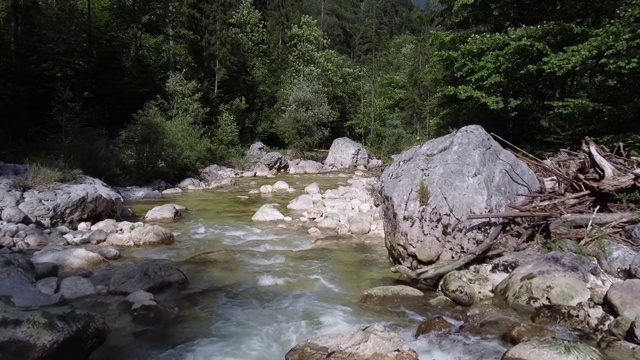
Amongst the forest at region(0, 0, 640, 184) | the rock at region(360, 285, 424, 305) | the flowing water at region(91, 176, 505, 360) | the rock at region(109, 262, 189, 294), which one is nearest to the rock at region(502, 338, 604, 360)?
the flowing water at region(91, 176, 505, 360)

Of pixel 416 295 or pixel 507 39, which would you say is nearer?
pixel 416 295

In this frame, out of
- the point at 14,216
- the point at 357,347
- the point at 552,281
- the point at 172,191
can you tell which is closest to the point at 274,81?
the point at 172,191

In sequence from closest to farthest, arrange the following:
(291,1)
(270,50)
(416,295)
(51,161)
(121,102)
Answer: (416,295) < (51,161) < (121,102) < (270,50) < (291,1)

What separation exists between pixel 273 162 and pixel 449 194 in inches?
820

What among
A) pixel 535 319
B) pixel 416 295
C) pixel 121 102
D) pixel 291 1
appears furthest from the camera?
pixel 291 1

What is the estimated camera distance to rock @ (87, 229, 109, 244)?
11359mm

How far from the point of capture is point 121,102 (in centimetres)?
2769

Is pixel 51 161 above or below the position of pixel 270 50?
below

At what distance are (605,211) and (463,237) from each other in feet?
8.96

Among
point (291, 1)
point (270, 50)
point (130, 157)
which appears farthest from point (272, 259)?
point (291, 1)

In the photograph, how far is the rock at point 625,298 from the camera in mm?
6227

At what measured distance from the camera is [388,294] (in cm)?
794

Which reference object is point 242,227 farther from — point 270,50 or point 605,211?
point 270,50

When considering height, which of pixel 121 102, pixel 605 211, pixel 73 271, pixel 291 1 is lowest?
pixel 73 271
